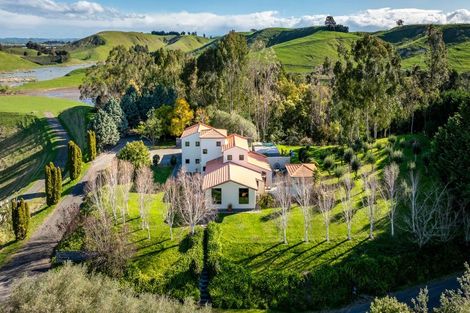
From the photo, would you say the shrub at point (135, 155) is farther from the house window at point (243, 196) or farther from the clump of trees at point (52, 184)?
the house window at point (243, 196)

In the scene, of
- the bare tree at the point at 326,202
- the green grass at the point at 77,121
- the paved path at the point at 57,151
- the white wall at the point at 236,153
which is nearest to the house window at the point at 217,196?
the white wall at the point at 236,153

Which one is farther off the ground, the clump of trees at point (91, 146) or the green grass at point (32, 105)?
the green grass at point (32, 105)

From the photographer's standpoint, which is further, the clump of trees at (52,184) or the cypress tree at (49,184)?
the clump of trees at (52,184)

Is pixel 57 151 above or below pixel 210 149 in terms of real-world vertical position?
below

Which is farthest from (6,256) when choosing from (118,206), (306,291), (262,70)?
(262,70)

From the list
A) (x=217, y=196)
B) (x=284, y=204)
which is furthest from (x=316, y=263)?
(x=217, y=196)

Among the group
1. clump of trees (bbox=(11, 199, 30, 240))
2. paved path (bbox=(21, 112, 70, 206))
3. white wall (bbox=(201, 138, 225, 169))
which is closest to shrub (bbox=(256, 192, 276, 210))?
white wall (bbox=(201, 138, 225, 169))

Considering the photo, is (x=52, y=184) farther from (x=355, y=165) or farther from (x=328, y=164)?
Result: (x=355, y=165)
